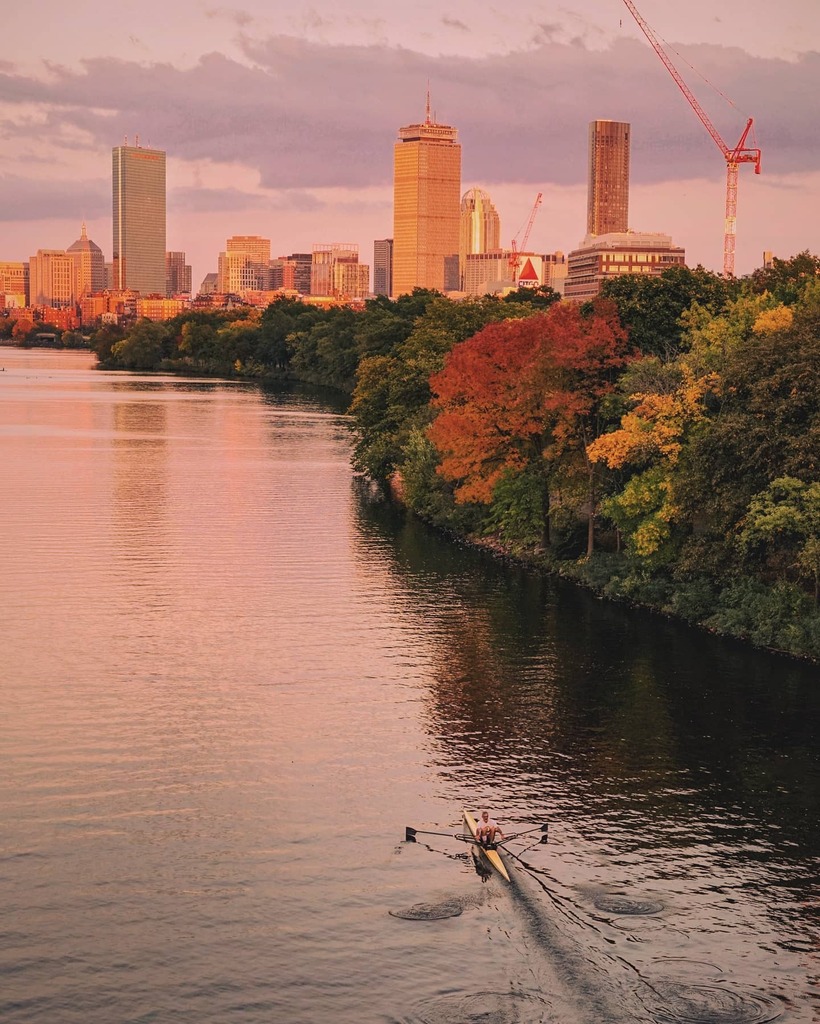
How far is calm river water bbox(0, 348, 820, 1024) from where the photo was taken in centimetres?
3406

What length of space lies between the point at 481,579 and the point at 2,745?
3810 centimetres

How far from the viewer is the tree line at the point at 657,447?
64.2 m

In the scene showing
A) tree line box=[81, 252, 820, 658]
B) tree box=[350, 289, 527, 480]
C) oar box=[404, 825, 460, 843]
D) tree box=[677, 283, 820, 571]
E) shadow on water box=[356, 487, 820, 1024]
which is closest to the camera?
shadow on water box=[356, 487, 820, 1024]

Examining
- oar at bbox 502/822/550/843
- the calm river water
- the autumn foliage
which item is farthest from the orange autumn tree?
oar at bbox 502/822/550/843

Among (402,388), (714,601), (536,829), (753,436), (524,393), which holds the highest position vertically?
(524,393)

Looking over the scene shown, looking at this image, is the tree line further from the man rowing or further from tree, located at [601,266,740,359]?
the man rowing

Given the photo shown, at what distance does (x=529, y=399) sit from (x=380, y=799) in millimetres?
43491

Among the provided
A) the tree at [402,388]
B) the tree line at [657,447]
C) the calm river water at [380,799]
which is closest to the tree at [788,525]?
the tree line at [657,447]

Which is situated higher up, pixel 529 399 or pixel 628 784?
pixel 529 399

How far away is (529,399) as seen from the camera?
84375 millimetres

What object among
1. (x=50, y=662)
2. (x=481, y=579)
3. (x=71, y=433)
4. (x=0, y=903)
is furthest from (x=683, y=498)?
(x=71, y=433)

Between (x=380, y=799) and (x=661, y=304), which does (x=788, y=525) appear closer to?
(x=380, y=799)

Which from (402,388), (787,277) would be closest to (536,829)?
(787,277)

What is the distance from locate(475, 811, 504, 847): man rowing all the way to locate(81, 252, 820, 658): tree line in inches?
1020
